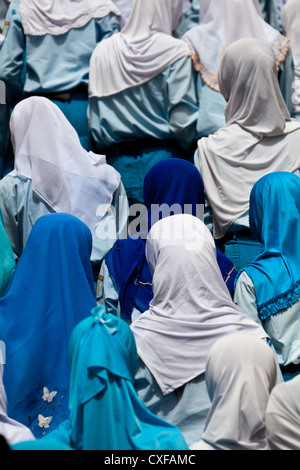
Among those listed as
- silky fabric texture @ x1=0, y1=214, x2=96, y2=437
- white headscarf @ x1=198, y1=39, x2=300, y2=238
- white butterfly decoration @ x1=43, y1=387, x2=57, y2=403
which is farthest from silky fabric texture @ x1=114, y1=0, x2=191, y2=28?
white butterfly decoration @ x1=43, y1=387, x2=57, y2=403

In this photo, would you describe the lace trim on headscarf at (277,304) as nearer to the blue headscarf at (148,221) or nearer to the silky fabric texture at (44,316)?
the blue headscarf at (148,221)

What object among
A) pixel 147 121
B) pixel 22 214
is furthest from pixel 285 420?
pixel 147 121

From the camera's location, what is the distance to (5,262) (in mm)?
5707

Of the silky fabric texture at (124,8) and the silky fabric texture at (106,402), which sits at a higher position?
the silky fabric texture at (106,402)

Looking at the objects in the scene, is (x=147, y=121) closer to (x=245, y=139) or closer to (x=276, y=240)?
(x=245, y=139)

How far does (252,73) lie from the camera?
689cm

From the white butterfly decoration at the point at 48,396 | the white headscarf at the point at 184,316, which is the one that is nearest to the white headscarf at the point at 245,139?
the white headscarf at the point at 184,316

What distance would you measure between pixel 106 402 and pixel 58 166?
2725 mm

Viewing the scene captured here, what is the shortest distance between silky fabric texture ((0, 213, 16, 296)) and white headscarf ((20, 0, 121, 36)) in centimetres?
242

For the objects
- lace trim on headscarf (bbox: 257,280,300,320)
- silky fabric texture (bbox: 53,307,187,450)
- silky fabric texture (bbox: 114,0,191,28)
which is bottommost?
lace trim on headscarf (bbox: 257,280,300,320)

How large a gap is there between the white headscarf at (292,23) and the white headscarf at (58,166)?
208 centimetres

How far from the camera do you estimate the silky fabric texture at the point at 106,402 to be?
4105mm

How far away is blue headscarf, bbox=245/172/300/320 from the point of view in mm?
5430

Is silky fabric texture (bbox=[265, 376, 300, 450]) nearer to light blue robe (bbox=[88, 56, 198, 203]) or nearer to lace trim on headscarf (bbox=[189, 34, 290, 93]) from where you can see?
light blue robe (bbox=[88, 56, 198, 203])
